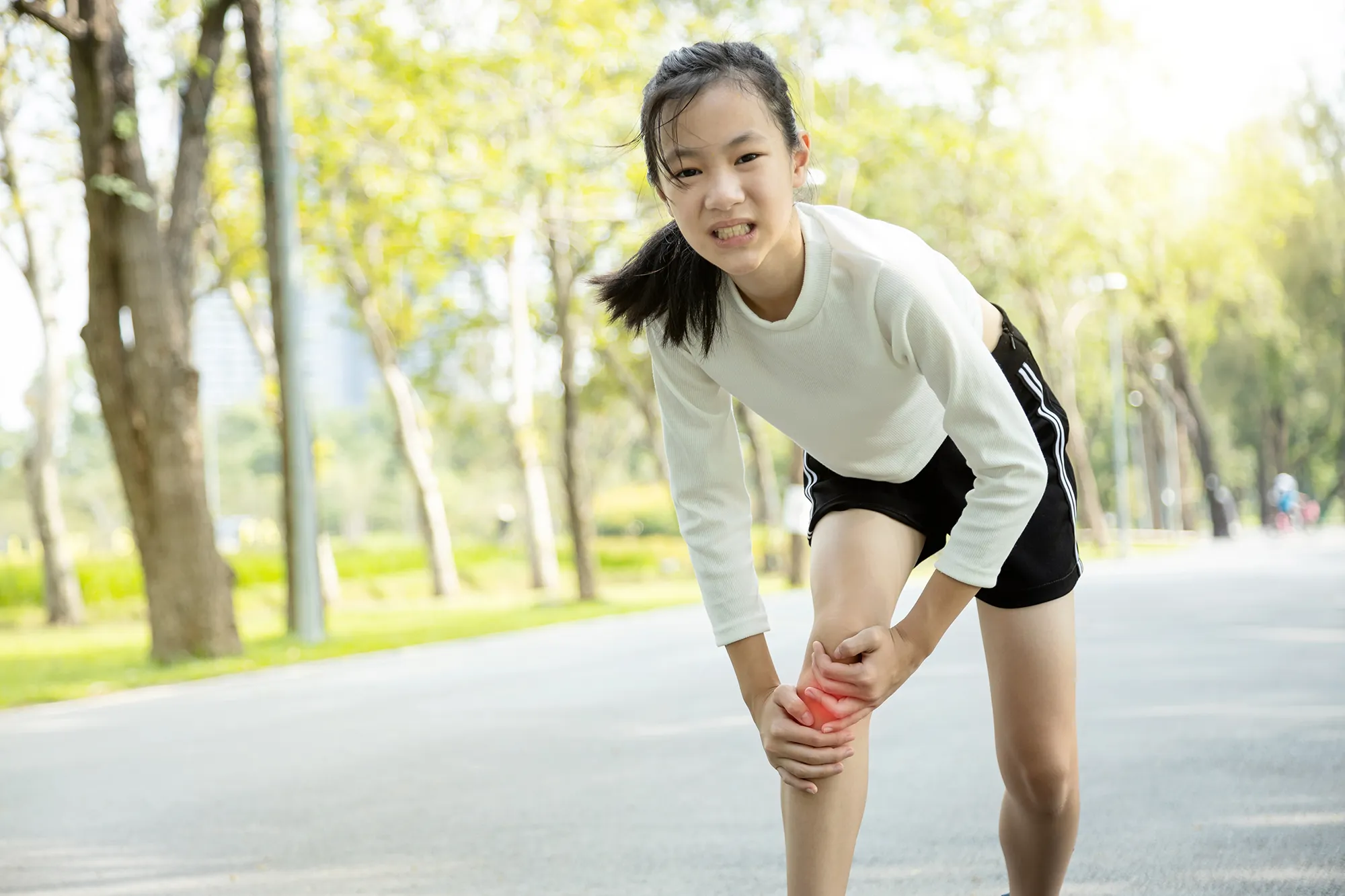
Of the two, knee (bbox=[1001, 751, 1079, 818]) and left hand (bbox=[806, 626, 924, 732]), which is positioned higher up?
left hand (bbox=[806, 626, 924, 732])

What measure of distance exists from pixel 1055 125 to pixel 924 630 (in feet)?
96.4

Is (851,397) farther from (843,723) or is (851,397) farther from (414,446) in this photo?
(414,446)

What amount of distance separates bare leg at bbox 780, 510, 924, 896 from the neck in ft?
1.48

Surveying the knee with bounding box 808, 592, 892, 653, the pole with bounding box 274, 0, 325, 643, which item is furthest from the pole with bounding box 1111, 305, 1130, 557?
the knee with bounding box 808, 592, 892, 653

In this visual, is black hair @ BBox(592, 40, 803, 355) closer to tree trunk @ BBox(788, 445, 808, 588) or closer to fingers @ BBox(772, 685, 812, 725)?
fingers @ BBox(772, 685, 812, 725)

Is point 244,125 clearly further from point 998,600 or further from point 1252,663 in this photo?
point 998,600

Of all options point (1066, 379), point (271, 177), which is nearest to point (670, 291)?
point (271, 177)

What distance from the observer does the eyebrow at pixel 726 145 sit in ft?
9.16

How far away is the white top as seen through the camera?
2.81 m

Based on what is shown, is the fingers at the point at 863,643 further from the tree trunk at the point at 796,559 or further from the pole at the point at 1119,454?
the pole at the point at 1119,454

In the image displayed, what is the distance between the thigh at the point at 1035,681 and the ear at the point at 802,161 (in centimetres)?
96

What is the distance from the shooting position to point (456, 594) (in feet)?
101

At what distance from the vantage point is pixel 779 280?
299 cm

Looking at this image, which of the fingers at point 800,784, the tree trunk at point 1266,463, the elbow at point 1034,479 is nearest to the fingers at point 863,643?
the fingers at point 800,784
